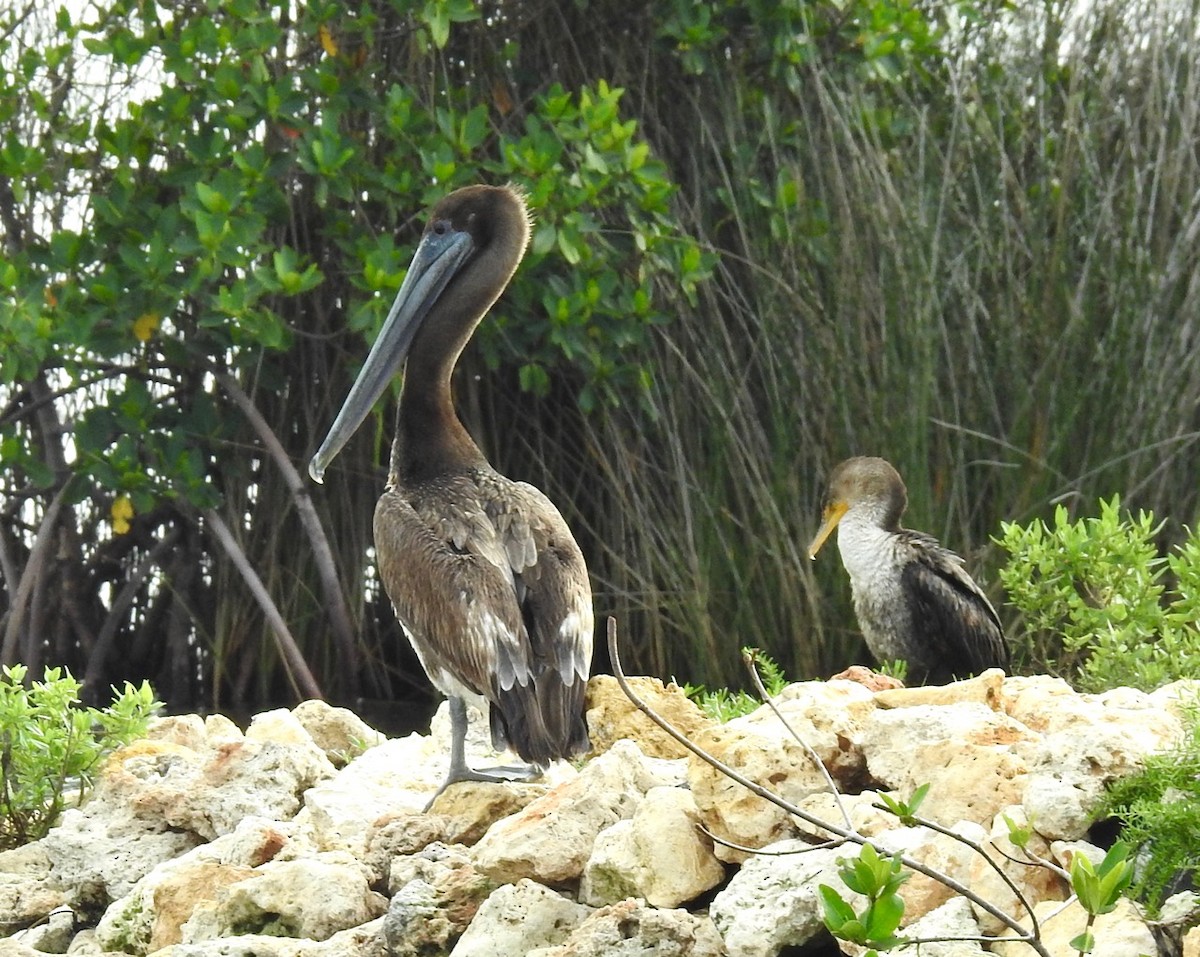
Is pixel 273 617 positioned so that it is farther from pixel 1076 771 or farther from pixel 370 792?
pixel 1076 771

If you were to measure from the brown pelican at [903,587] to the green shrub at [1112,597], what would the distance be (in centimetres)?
62

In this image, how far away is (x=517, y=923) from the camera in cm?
321

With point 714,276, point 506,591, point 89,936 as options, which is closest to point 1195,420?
point 714,276

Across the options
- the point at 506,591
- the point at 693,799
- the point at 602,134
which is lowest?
the point at 693,799

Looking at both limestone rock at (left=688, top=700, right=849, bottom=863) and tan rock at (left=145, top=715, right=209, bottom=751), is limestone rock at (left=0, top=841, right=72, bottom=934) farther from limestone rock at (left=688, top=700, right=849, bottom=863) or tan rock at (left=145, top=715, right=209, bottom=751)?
limestone rock at (left=688, top=700, right=849, bottom=863)

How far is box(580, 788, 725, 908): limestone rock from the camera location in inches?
127

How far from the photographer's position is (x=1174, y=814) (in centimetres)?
278

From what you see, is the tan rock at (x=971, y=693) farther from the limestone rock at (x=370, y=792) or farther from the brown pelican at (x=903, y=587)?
the brown pelican at (x=903, y=587)

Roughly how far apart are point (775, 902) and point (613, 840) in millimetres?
428

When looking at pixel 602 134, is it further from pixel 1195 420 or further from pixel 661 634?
pixel 1195 420

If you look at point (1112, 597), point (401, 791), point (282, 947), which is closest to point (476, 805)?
point (401, 791)

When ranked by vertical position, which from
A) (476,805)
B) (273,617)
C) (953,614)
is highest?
(273,617)

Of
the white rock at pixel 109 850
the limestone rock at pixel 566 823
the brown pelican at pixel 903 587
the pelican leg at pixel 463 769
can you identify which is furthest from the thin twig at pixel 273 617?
the limestone rock at pixel 566 823

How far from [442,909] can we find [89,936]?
1.03 meters
